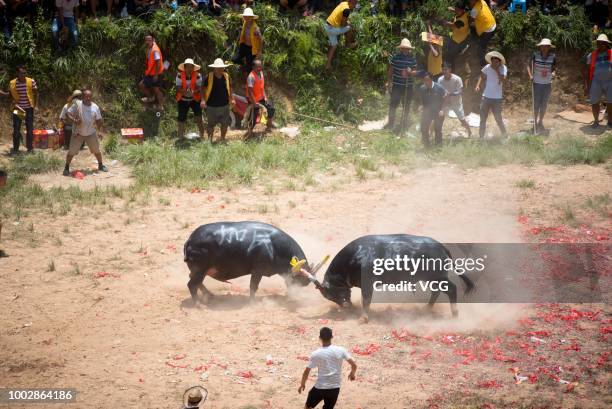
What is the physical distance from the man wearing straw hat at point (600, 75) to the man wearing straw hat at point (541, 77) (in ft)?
3.33

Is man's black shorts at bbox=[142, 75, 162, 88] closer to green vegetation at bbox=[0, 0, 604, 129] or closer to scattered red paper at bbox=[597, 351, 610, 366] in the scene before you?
green vegetation at bbox=[0, 0, 604, 129]

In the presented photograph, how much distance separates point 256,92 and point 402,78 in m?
3.45

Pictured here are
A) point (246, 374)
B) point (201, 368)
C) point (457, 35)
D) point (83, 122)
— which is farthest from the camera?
point (457, 35)

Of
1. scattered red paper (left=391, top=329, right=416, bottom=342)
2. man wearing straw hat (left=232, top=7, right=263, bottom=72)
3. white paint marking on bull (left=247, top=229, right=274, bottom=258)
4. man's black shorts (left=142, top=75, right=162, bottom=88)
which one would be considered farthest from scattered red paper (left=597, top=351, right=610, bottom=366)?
man's black shorts (left=142, top=75, right=162, bottom=88)

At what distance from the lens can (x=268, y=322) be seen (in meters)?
11.0

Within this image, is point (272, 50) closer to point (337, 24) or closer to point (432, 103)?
point (337, 24)

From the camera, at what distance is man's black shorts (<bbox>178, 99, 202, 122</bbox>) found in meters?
18.9

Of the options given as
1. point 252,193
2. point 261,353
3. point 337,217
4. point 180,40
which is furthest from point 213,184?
point 261,353

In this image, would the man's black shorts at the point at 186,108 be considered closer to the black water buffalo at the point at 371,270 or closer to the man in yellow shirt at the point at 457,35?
the man in yellow shirt at the point at 457,35

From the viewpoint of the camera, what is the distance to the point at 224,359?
32.8 ft

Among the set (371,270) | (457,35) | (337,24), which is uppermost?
(337,24)

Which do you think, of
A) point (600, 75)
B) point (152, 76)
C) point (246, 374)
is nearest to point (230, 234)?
point (246, 374)

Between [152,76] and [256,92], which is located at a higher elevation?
[152,76]

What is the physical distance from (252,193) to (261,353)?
20.1ft
